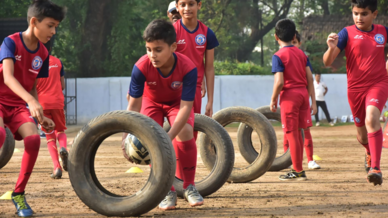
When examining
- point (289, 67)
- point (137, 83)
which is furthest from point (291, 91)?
point (137, 83)

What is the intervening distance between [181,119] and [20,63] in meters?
1.52

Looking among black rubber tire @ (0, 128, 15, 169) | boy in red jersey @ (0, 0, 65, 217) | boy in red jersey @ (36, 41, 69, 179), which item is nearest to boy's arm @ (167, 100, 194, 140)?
boy in red jersey @ (0, 0, 65, 217)

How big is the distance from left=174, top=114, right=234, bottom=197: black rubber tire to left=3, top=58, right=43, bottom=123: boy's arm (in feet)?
5.65

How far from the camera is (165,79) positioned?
16.1 ft

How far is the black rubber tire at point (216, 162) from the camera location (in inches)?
219

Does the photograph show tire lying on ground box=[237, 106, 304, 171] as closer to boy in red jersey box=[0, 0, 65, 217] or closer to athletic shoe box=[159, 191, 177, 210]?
athletic shoe box=[159, 191, 177, 210]

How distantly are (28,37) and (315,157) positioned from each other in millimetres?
6020

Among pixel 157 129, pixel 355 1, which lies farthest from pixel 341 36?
pixel 157 129

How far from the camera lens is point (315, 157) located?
31.0ft

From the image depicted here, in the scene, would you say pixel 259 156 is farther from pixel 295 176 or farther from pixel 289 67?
pixel 289 67

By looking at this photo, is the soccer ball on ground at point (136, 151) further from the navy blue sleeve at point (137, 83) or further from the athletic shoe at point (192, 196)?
the athletic shoe at point (192, 196)

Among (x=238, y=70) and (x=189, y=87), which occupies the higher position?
(x=189, y=87)

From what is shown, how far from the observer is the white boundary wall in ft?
80.8

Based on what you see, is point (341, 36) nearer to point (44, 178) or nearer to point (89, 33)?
point (44, 178)
